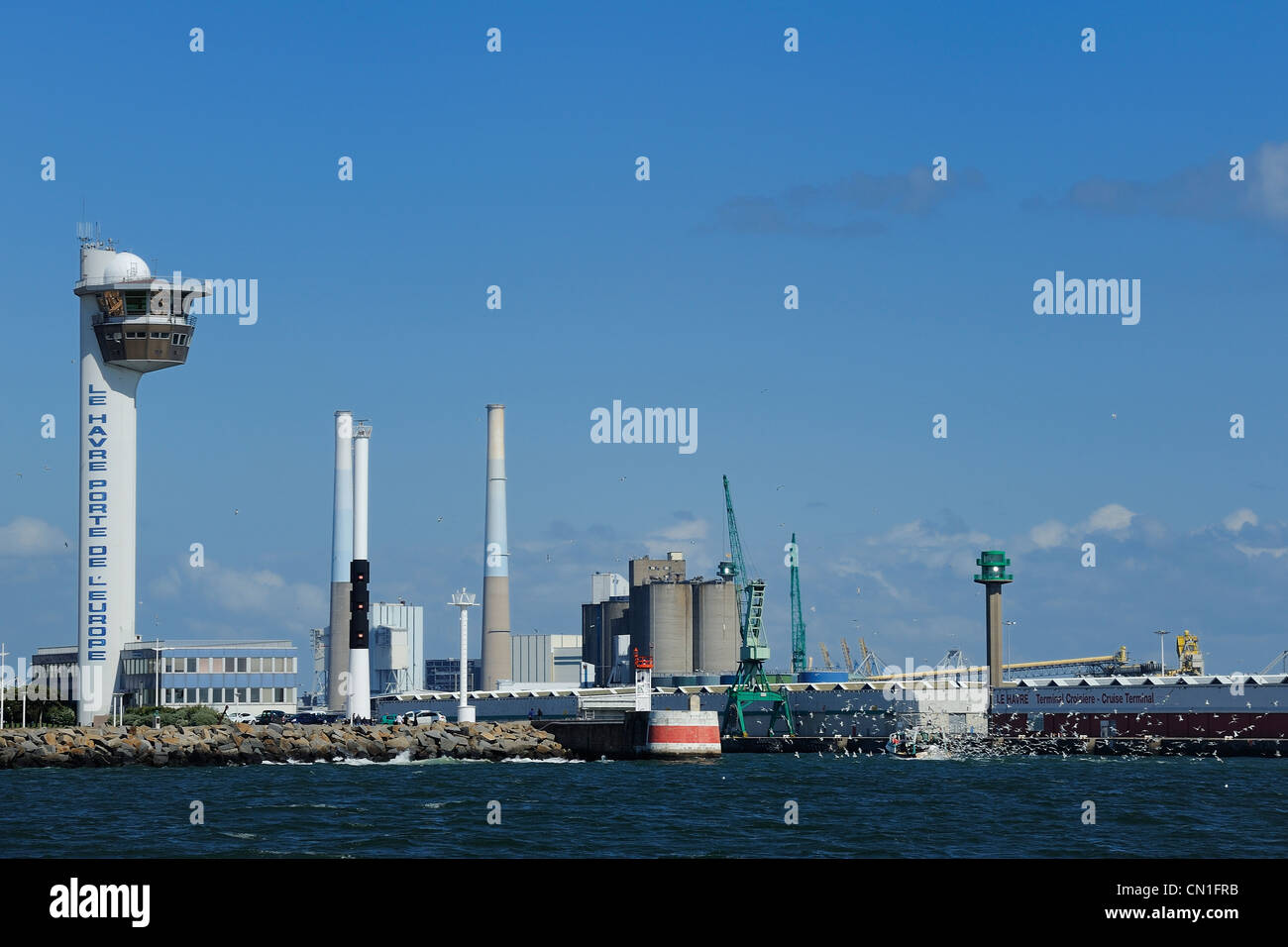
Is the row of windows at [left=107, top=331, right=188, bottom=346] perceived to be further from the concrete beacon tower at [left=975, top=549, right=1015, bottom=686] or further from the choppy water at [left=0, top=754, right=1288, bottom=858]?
the concrete beacon tower at [left=975, top=549, right=1015, bottom=686]

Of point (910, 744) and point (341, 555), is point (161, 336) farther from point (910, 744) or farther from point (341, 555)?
point (910, 744)

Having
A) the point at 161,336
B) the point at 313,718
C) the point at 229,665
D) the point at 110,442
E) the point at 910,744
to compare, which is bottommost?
the point at 910,744

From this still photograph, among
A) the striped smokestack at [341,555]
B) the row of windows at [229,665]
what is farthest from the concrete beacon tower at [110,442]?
the striped smokestack at [341,555]

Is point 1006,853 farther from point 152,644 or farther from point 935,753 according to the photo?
point 152,644

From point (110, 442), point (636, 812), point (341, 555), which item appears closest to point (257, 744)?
point (110, 442)

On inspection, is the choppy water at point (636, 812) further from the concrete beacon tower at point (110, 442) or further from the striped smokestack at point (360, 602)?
the concrete beacon tower at point (110, 442)

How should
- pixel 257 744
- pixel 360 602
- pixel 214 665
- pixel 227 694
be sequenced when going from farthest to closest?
pixel 227 694, pixel 214 665, pixel 360 602, pixel 257 744

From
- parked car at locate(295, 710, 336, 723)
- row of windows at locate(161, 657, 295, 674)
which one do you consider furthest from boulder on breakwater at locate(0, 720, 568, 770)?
row of windows at locate(161, 657, 295, 674)
